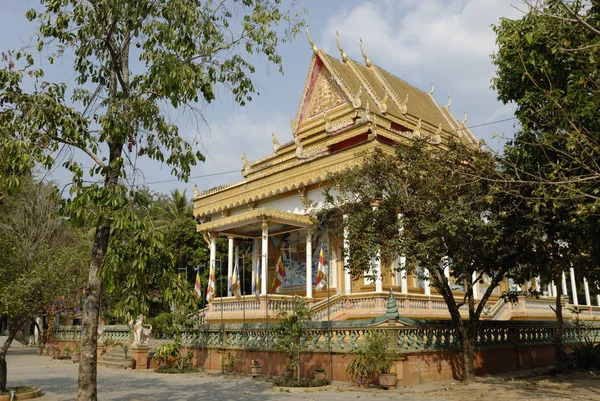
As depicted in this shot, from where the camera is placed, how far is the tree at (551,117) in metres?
8.84

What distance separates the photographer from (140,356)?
1681 cm

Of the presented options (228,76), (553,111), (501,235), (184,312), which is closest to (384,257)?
(501,235)

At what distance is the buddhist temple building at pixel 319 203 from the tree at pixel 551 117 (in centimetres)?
528

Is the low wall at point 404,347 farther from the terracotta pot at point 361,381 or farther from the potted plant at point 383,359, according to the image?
the terracotta pot at point 361,381

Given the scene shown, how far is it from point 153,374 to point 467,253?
30.4 ft

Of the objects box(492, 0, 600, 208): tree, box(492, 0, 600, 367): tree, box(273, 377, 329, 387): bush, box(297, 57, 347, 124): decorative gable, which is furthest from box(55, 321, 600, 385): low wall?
box(297, 57, 347, 124): decorative gable

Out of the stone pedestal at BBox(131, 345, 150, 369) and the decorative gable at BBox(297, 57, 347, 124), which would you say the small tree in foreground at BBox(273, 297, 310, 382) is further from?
the decorative gable at BBox(297, 57, 347, 124)

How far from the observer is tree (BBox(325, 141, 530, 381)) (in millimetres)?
10844

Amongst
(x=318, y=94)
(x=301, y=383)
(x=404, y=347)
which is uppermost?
(x=318, y=94)

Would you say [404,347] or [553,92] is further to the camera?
[404,347]

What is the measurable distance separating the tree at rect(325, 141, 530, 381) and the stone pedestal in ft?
27.2

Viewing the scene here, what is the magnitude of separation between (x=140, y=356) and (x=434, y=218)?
10622mm

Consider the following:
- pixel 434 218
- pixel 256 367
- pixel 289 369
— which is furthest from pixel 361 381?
pixel 434 218

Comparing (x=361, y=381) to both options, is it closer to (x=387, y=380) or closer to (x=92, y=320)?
(x=387, y=380)
